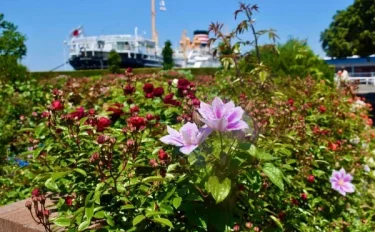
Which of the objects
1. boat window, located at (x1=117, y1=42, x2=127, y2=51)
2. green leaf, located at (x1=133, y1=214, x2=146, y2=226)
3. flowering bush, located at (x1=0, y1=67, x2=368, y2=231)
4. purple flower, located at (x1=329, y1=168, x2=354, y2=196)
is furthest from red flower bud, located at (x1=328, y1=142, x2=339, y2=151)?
boat window, located at (x1=117, y1=42, x2=127, y2=51)

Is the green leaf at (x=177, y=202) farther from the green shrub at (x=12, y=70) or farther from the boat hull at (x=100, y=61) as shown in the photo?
the boat hull at (x=100, y=61)

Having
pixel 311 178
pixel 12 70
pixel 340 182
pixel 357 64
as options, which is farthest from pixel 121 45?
pixel 311 178

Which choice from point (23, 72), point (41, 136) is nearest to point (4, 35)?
point (23, 72)

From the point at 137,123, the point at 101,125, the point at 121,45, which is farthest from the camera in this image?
the point at 121,45

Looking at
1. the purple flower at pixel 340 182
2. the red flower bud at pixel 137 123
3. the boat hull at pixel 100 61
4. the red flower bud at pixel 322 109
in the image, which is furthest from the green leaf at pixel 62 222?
the boat hull at pixel 100 61

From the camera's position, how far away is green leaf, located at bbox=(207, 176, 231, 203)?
45.1 inches

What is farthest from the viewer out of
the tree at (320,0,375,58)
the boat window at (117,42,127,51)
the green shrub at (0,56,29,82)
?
the boat window at (117,42,127,51)

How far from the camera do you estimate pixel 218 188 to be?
1.17m

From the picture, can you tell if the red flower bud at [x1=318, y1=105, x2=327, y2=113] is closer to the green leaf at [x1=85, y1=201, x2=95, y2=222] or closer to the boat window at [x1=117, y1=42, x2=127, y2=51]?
the green leaf at [x1=85, y1=201, x2=95, y2=222]

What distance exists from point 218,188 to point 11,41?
20.4ft

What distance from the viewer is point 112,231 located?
1.32 meters

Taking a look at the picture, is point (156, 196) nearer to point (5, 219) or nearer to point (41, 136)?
point (5, 219)

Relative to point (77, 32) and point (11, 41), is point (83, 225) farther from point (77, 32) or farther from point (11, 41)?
point (77, 32)

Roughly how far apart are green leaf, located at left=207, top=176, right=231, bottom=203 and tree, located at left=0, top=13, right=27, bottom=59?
5786mm
